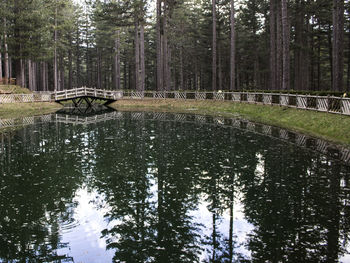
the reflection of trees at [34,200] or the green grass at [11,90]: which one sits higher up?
the green grass at [11,90]

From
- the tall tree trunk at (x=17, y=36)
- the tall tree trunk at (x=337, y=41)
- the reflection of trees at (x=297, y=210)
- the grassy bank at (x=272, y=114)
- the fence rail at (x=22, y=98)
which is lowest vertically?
the reflection of trees at (x=297, y=210)

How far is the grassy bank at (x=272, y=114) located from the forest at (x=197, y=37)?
3343mm

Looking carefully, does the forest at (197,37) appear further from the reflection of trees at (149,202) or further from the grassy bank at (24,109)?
the reflection of trees at (149,202)

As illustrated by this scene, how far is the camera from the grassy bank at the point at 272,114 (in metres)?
19.0

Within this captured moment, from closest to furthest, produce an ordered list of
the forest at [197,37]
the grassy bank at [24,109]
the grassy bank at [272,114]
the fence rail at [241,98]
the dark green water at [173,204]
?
the dark green water at [173,204], the grassy bank at [272,114], the fence rail at [241,98], the grassy bank at [24,109], the forest at [197,37]

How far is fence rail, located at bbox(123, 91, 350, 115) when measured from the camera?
21566 millimetres

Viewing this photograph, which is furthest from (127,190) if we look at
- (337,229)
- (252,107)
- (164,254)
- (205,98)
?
(205,98)

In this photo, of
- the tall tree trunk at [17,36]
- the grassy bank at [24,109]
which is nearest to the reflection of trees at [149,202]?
the grassy bank at [24,109]

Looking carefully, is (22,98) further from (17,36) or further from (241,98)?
(241,98)

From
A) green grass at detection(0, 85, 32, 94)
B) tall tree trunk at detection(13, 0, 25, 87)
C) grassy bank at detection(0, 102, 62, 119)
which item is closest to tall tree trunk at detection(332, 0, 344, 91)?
grassy bank at detection(0, 102, 62, 119)

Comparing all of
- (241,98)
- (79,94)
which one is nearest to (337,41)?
(241,98)

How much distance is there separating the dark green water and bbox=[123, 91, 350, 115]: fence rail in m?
6.34

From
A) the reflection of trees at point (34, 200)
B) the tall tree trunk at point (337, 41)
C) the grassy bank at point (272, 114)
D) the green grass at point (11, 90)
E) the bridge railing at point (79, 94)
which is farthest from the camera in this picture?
the bridge railing at point (79, 94)

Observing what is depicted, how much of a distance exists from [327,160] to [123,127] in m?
14.9
